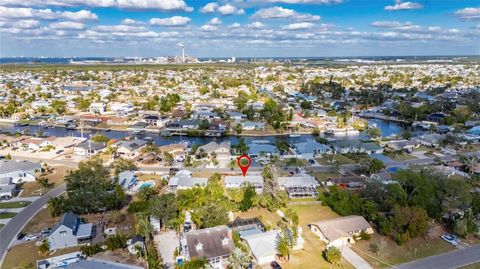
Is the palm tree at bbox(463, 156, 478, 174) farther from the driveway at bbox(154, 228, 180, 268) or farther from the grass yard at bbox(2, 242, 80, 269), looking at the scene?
the grass yard at bbox(2, 242, 80, 269)

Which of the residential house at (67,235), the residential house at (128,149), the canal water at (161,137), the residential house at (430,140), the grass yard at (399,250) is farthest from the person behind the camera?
the canal water at (161,137)

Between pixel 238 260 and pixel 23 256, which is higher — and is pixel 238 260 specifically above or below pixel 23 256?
above

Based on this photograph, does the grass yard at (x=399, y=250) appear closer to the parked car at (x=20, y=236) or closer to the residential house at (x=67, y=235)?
the residential house at (x=67, y=235)

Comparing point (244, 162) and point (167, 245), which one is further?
point (244, 162)

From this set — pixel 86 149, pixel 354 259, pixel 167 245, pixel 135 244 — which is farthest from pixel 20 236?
pixel 354 259

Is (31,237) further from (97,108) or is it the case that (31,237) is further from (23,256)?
(97,108)

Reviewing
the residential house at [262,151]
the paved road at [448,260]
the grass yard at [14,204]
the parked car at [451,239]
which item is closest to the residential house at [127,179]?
the grass yard at [14,204]

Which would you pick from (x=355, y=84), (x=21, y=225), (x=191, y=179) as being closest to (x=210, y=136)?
(x=191, y=179)

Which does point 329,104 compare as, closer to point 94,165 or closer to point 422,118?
point 422,118
